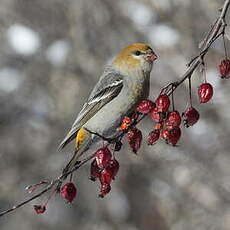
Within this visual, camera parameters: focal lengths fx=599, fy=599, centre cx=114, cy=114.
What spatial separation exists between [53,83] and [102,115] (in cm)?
515

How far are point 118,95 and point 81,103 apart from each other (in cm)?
451

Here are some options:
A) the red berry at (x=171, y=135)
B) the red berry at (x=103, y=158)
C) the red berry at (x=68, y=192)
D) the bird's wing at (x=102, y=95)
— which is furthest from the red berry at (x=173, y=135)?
the bird's wing at (x=102, y=95)

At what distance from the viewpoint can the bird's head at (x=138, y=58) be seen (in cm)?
326

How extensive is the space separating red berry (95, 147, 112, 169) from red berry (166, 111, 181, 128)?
0.26 metres

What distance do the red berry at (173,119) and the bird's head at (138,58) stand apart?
0.99 meters

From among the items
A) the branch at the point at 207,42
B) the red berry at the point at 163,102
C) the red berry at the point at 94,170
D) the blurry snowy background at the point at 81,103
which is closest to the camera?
the branch at the point at 207,42

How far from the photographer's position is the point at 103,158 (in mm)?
2309

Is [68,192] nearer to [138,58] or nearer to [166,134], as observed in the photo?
[166,134]

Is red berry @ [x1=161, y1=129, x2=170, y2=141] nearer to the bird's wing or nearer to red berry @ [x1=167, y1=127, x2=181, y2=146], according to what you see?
red berry @ [x1=167, y1=127, x2=181, y2=146]

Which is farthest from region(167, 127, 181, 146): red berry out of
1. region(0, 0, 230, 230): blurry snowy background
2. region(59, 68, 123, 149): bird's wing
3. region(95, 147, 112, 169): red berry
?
region(0, 0, 230, 230): blurry snowy background

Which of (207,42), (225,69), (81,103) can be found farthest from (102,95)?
(81,103)

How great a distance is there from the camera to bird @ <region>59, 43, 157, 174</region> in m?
3.18

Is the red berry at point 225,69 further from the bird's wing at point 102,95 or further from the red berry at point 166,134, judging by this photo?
the bird's wing at point 102,95

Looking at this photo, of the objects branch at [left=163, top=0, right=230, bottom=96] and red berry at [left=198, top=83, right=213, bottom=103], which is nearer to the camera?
branch at [left=163, top=0, right=230, bottom=96]
